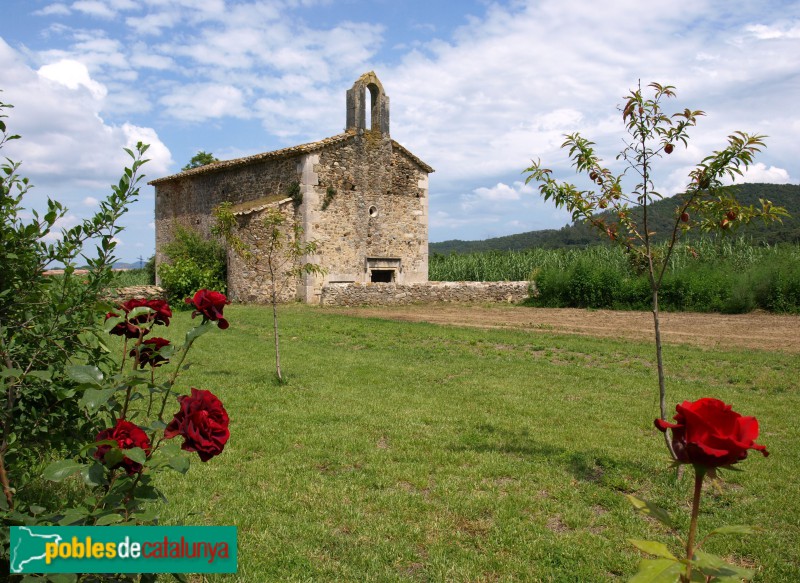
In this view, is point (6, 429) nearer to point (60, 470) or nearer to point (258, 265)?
point (60, 470)

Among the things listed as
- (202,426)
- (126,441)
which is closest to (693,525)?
(202,426)

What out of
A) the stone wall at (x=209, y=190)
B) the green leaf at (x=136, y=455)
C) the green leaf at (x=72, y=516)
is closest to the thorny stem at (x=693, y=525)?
the green leaf at (x=136, y=455)

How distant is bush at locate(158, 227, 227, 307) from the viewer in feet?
66.0

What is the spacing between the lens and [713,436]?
4.68 ft

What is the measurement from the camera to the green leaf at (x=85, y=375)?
79.0 inches

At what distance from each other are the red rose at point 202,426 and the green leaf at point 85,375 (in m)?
0.35

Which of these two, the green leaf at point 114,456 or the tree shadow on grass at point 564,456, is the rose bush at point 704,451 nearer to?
the green leaf at point 114,456

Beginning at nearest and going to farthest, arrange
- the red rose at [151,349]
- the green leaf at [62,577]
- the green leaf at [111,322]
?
1. the green leaf at [62,577]
2. the green leaf at [111,322]
3. the red rose at [151,349]

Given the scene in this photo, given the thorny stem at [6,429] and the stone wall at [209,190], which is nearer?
the thorny stem at [6,429]

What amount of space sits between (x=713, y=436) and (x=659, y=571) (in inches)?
14.9

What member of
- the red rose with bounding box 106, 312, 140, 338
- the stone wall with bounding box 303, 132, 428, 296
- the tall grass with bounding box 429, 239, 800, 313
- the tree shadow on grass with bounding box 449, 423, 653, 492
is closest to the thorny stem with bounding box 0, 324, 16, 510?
the red rose with bounding box 106, 312, 140, 338

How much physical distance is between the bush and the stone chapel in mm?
766

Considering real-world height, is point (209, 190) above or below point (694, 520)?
above

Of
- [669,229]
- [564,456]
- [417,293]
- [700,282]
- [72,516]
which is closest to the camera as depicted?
[72,516]
